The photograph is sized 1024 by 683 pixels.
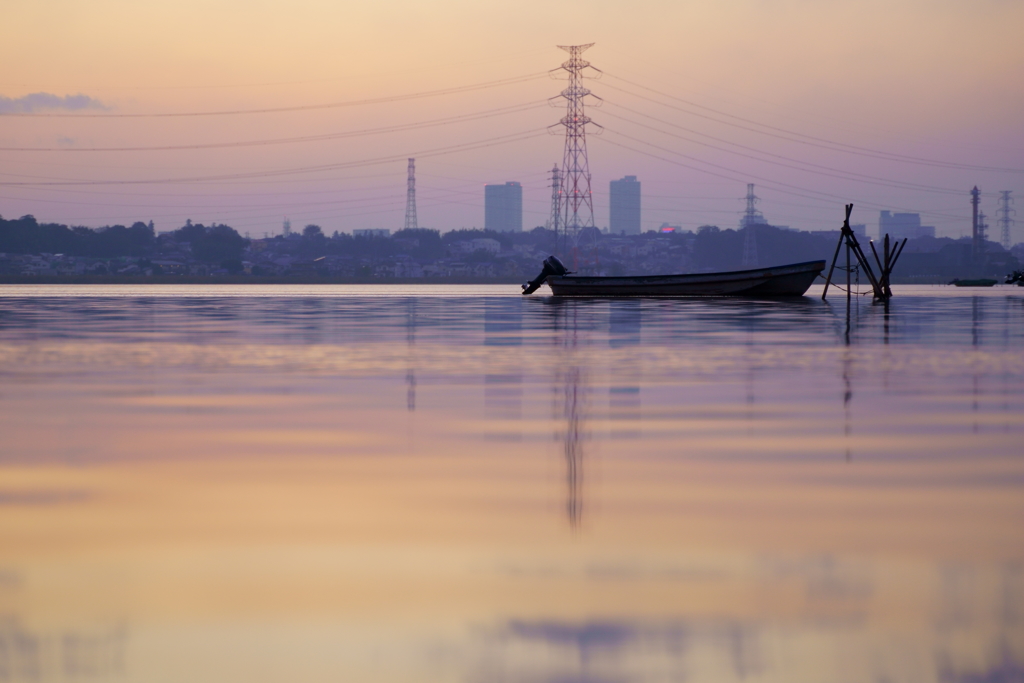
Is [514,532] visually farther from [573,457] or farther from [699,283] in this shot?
[699,283]

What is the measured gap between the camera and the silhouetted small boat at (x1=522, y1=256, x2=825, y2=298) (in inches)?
2734

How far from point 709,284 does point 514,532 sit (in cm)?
6532

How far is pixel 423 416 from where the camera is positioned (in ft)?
44.8

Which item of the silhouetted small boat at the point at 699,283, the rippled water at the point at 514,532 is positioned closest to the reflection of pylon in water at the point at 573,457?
the rippled water at the point at 514,532

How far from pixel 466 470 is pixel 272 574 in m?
3.55

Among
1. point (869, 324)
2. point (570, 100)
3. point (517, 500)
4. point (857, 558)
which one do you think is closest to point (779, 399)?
point (517, 500)

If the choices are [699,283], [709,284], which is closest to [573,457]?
[699,283]

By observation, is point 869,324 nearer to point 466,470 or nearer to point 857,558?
point 466,470

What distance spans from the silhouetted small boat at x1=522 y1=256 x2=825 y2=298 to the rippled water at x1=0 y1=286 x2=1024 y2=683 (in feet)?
174

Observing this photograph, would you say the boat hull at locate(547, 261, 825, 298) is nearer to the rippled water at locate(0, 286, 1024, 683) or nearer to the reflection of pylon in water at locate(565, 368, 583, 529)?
the reflection of pylon in water at locate(565, 368, 583, 529)

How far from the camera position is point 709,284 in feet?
235

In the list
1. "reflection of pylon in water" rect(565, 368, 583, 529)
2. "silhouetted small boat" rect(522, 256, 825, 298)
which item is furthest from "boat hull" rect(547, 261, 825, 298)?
"reflection of pylon in water" rect(565, 368, 583, 529)

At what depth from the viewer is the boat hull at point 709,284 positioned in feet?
228

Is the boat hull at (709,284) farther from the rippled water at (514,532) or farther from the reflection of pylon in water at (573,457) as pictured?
the rippled water at (514,532)
